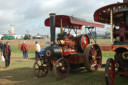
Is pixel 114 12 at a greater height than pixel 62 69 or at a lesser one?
greater

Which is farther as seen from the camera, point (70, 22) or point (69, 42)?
point (70, 22)

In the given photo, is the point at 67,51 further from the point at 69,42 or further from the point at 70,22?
the point at 70,22

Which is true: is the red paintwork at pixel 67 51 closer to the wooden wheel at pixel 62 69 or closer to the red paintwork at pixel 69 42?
the red paintwork at pixel 69 42

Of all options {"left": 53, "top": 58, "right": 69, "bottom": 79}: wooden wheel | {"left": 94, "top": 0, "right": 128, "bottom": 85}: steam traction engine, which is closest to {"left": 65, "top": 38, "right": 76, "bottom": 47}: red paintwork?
{"left": 53, "top": 58, "right": 69, "bottom": 79}: wooden wheel

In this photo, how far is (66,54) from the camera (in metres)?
5.98

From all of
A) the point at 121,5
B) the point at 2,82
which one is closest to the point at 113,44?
the point at 121,5

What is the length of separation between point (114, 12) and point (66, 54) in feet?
7.51

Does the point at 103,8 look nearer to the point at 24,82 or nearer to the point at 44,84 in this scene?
the point at 44,84

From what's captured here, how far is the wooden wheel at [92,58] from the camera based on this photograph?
6.09 metres

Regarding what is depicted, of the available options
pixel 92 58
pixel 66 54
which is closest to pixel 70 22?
pixel 66 54

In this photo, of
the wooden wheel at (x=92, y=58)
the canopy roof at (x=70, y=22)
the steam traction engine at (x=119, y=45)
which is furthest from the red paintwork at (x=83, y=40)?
the steam traction engine at (x=119, y=45)

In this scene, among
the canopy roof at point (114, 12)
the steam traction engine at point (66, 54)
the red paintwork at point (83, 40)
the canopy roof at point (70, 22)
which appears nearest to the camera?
the canopy roof at point (114, 12)

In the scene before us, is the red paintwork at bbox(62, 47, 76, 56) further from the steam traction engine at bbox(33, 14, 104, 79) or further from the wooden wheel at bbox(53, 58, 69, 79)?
the wooden wheel at bbox(53, 58, 69, 79)

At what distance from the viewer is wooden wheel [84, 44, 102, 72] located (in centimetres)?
609
